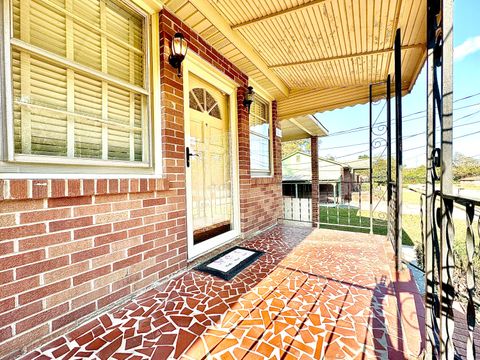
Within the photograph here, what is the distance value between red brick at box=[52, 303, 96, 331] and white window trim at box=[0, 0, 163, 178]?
0.93 meters

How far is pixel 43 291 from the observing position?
1374 mm

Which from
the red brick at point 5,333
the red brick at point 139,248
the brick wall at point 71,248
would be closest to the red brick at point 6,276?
the brick wall at point 71,248

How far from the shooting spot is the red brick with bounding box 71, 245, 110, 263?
60.6 inches

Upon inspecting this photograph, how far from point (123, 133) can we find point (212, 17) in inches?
61.9

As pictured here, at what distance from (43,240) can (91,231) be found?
28 centimetres

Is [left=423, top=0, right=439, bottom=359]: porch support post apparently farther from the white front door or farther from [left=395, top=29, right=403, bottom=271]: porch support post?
the white front door

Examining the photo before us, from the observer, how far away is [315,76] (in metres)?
3.71

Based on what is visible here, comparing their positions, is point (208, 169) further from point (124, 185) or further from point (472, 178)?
point (472, 178)

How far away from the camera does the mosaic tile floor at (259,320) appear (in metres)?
1.30

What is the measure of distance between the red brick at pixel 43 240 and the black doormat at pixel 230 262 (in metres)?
1.32

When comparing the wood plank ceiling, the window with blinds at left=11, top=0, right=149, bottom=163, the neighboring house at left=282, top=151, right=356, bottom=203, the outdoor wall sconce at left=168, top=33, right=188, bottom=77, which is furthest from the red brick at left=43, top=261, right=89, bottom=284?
the neighboring house at left=282, top=151, right=356, bottom=203

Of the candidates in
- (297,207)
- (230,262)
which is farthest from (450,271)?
(297,207)

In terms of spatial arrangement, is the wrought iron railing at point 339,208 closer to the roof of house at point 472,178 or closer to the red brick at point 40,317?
the roof of house at point 472,178

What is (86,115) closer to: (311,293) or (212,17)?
(212,17)
